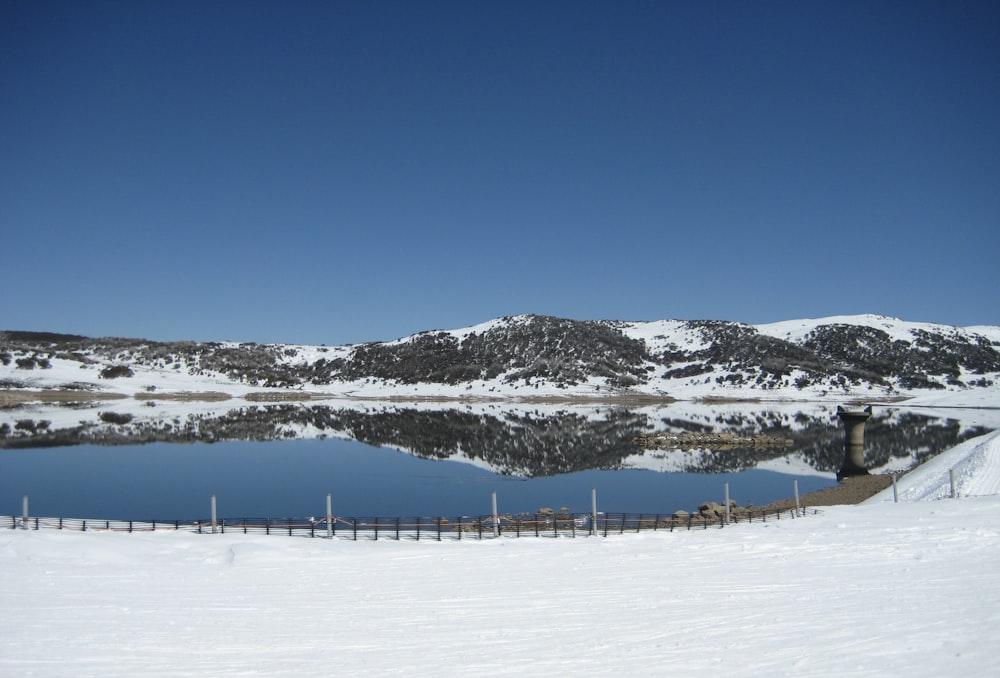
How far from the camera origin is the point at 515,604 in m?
14.8

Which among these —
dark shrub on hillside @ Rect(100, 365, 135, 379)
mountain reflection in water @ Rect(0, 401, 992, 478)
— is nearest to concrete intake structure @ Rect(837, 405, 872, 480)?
mountain reflection in water @ Rect(0, 401, 992, 478)

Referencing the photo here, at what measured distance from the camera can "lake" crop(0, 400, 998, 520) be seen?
34.7m

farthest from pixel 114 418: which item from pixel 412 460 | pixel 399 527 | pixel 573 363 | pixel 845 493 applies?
pixel 573 363

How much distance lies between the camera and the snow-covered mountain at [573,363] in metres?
123

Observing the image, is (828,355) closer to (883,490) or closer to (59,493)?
(883,490)

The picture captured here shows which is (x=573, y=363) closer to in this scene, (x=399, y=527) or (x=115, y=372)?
(x=115, y=372)

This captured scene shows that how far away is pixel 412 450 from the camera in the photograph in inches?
2253

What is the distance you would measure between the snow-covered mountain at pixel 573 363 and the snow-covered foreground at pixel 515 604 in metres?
99.6

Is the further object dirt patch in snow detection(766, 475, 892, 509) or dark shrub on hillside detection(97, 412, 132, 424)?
dark shrub on hillside detection(97, 412, 132, 424)

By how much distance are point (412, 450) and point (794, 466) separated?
2826 centimetres

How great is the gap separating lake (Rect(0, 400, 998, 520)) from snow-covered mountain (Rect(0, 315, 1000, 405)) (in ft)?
101

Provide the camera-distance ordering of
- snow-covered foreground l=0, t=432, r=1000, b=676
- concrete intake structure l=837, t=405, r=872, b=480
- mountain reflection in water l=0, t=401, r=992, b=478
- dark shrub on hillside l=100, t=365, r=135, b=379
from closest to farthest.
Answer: snow-covered foreground l=0, t=432, r=1000, b=676 → concrete intake structure l=837, t=405, r=872, b=480 → mountain reflection in water l=0, t=401, r=992, b=478 → dark shrub on hillside l=100, t=365, r=135, b=379

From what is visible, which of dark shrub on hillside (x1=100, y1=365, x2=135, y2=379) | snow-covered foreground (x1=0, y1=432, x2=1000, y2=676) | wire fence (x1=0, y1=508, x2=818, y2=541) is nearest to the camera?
snow-covered foreground (x1=0, y1=432, x2=1000, y2=676)

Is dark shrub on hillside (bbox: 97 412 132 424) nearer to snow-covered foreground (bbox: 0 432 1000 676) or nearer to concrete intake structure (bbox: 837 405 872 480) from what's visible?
snow-covered foreground (bbox: 0 432 1000 676)
